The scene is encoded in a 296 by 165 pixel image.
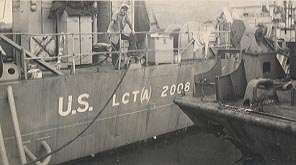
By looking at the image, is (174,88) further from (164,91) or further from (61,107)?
(61,107)

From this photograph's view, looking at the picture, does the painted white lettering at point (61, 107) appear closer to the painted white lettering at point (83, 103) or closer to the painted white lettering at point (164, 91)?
the painted white lettering at point (83, 103)

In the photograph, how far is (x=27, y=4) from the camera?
7.95 meters

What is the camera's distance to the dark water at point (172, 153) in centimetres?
756

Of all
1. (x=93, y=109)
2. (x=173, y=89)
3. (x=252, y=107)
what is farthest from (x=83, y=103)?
(x=252, y=107)

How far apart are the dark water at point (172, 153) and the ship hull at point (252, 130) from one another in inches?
43.3

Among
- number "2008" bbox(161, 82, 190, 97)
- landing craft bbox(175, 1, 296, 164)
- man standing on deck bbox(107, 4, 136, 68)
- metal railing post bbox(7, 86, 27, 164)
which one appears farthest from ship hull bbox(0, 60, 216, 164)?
landing craft bbox(175, 1, 296, 164)

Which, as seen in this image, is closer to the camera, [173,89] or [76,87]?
[76,87]

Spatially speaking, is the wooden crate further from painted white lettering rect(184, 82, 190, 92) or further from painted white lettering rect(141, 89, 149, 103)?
painted white lettering rect(141, 89, 149, 103)

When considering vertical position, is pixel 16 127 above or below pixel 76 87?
below

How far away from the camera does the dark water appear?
756cm

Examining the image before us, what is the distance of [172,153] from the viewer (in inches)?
320

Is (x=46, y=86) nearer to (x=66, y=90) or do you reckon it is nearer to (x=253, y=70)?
(x=66, y=90)

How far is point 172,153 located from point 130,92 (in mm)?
1448

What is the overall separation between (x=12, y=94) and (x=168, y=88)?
3.72 m
